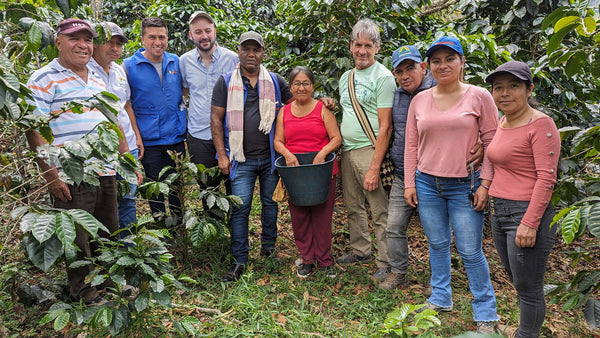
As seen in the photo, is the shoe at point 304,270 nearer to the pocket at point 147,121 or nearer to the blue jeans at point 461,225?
the blue jeans at point 461,225

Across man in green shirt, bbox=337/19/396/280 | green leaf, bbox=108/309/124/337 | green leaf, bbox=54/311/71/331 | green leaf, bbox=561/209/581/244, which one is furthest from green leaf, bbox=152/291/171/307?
green leaf, bbox=561/209/581/244

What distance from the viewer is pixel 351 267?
11.6 feet

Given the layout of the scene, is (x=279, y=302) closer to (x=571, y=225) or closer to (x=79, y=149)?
(x=79, y=149)

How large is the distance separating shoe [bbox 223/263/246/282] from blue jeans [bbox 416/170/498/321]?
1.54m

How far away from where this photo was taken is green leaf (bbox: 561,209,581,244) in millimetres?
1751

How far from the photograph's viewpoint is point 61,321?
2.12 m

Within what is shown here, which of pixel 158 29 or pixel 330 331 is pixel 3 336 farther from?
pixel 158 29

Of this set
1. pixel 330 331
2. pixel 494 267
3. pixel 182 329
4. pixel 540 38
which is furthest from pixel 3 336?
pixel 540 38

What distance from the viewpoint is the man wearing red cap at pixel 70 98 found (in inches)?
100

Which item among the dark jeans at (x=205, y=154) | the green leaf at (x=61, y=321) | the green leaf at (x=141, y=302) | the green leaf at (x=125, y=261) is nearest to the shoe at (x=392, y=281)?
the dark jeans at (x=205, y=154)

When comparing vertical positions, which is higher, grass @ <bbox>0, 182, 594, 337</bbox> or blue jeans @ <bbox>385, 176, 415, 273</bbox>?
blue jeans @ <bbox>385, 176, 415, 273</bbox>

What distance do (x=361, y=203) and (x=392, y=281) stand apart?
0.70m

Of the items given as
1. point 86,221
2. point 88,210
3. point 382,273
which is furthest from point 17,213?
point 382,273

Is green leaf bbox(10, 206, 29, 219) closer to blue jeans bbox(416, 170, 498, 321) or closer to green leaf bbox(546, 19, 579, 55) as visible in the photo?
blue jeans bbox(416, 170, 498, 321)
